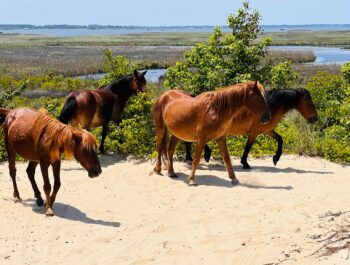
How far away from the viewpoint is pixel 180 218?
7316 mm

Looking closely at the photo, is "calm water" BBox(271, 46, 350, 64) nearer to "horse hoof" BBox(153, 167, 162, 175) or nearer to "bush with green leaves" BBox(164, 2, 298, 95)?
"bush with green leaves" BBox(164, 2, 298, 95)

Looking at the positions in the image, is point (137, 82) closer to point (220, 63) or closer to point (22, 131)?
point (220, 63)

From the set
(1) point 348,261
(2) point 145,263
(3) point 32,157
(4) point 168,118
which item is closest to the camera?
(1) point 348,261

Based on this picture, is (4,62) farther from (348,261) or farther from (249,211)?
(348,261)

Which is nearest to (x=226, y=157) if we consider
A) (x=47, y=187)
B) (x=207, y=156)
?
(x=207, y=156)

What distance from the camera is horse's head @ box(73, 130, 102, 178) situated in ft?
22.8

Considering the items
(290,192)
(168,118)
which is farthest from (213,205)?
(168,118)

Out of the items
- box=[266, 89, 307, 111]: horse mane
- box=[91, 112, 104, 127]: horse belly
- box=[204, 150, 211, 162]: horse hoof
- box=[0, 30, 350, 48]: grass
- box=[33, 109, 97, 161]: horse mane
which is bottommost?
box=[0, 30, 350, 48]: grass

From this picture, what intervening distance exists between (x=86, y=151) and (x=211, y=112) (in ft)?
8.65

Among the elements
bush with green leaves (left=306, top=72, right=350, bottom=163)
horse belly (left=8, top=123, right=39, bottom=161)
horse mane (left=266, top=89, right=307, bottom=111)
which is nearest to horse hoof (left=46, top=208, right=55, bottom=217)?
horse belly (left=8, top=123, right=39, bottom=161)

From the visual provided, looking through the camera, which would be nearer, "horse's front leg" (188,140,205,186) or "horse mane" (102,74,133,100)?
"horse's front leg" (188,140,205,186)

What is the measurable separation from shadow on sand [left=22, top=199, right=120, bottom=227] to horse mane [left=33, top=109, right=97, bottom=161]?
93 centimetres

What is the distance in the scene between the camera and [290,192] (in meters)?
8.55

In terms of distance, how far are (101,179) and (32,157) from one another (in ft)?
7.39
